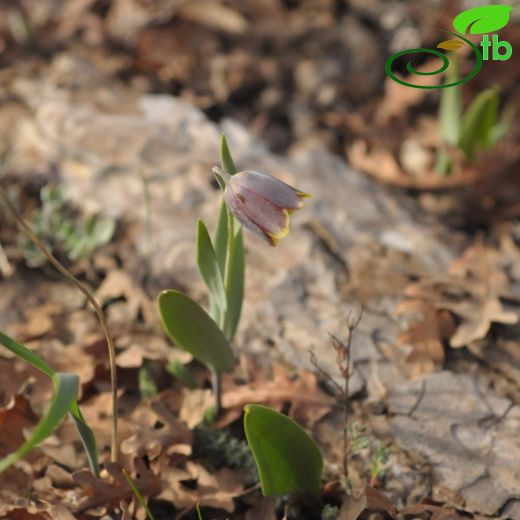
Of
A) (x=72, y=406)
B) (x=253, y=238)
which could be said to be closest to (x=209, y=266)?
(x=72, y=406)

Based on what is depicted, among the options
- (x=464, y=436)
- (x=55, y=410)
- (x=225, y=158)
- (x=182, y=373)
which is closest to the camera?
(x=55, y=410)

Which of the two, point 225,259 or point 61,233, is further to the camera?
point 61,233

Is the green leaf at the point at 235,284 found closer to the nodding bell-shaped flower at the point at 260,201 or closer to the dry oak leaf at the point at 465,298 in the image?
the nodding bell-shaped flower at the point at 260,201

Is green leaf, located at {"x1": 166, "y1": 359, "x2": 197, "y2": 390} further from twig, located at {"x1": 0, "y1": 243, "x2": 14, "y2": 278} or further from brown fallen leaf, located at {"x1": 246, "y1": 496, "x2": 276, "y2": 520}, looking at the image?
twig, located at {"x1": 0, "y1": 243, "x2": 14, "y2": 278}

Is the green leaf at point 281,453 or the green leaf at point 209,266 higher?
the green leaf at point 209,266

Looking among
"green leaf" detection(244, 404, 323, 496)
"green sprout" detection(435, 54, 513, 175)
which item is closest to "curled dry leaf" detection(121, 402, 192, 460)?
"green leaf" detection(244, 404, 323, 496)

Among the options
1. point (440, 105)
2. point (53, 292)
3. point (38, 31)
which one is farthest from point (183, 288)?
point (38, 31)

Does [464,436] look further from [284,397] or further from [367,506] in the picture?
[284,397]

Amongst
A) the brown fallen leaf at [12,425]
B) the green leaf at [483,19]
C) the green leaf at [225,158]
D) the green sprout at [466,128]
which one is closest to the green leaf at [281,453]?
the green leaf at [225,158]
